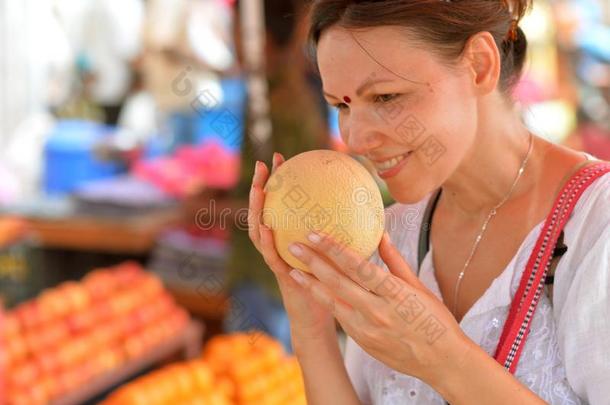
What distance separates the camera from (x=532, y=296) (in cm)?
129

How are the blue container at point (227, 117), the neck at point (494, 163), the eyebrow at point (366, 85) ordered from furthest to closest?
the blue container at point (227, 117), the neck at point (494, 163), the eyebrow at point (366, 85)

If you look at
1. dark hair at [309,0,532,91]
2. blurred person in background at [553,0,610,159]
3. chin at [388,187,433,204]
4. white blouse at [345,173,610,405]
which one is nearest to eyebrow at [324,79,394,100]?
dark hair at [309,0,532,91]

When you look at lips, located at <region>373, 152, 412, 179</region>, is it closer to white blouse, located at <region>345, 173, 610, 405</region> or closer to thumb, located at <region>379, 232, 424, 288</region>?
thumb, located at <region>379, 232, 424, 288</region>

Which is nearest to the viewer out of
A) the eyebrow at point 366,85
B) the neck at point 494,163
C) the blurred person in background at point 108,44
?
the eyebrow at point 366,85

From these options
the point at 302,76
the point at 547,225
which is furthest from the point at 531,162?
the point at 302,76

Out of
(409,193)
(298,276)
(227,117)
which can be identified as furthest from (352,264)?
(227,117)

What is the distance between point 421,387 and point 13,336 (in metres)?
2.36

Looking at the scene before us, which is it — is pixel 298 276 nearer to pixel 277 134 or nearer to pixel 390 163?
pixel 390 163

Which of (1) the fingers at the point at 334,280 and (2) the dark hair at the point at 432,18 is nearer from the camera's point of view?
(1) the fingers at the point at 334,280

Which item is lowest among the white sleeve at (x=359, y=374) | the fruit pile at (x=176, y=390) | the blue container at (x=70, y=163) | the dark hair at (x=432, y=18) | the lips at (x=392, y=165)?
the blue container at (x=70, y=163)

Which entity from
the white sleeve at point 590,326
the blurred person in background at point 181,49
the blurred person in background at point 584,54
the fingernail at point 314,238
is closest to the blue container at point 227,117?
the blurred person in background at point 181,49

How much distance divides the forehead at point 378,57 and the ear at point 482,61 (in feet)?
0.31

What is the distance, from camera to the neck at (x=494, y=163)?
1.46 meters

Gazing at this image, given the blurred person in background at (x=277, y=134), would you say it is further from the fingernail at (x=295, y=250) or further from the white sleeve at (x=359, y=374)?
the fingernail at (x=295, y=250)
